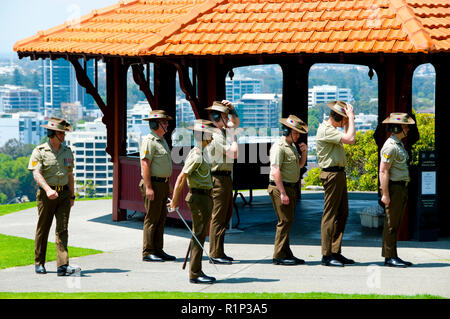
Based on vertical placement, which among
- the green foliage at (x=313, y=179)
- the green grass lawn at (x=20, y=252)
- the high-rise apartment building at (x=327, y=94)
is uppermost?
the high-rise apartment building at (x=327, y=94)

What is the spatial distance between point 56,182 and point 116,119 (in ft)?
16.1

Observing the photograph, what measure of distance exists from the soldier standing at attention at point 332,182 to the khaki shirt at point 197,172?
5.76ft

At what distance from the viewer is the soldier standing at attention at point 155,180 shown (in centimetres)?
941

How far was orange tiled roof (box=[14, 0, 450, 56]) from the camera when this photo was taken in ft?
35.1

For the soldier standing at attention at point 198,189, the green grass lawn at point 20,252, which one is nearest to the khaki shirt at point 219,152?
the soldier standing at attention at point 198,189

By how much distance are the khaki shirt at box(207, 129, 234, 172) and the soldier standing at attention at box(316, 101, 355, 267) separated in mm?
1124

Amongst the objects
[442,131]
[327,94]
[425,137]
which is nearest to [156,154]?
[442,131]

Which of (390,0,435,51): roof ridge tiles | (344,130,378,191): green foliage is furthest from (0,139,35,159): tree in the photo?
(390,0,435,51): roof ridge tiles

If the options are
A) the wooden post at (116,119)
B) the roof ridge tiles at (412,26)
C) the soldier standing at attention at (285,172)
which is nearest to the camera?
the soldier standing at attention at (285,172)

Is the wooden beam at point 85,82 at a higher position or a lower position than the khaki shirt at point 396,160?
higher

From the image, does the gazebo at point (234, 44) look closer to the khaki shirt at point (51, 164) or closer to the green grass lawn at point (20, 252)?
the green grass lawn at point (20, 252)

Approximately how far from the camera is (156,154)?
948cm

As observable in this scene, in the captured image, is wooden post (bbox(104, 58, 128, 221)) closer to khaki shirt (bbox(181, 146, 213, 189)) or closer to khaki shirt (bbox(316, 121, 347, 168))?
khaki shirt (bbox(316, 121, 347, 168))

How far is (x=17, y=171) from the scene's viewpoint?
14025 centimetres
